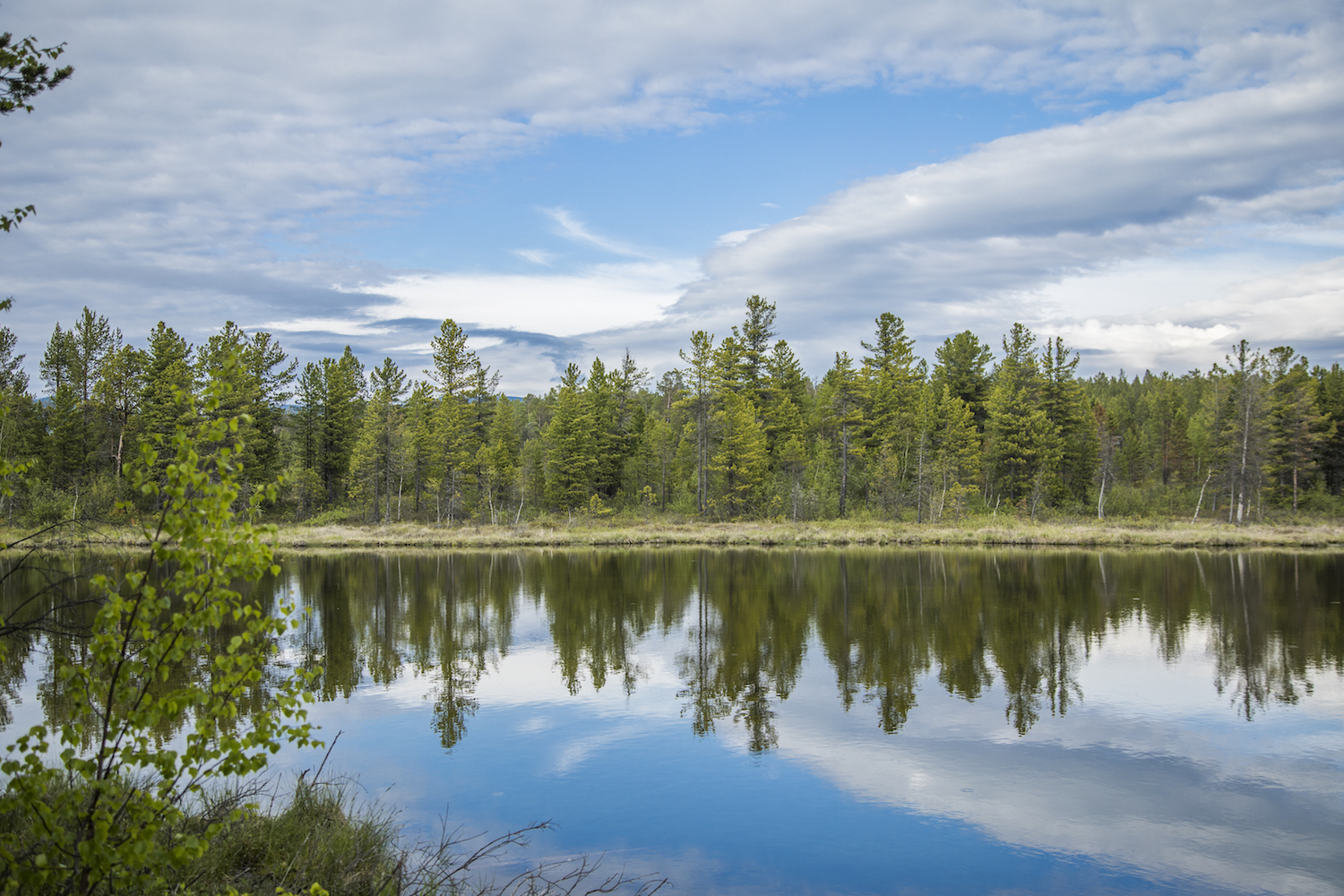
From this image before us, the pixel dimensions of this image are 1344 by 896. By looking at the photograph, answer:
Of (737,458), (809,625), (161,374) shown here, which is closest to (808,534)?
(737,458)

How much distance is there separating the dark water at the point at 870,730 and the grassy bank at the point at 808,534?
2151cm

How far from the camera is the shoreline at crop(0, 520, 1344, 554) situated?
46938 mm

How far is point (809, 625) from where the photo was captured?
21984 mm

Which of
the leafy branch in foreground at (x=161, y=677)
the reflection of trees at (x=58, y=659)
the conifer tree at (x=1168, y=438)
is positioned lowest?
the reflection of trees at (x=58, y=659)

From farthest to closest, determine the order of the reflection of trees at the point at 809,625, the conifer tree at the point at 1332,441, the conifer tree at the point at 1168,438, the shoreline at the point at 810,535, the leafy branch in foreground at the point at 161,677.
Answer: the conifer tree at the point at 1168,438 < the conifer tree at the point at 1332,441 < the shoreline at the point at 810,535 < the reflection of trees at the point at 809,625 < the leafy branch in foreground at the point at 161,677

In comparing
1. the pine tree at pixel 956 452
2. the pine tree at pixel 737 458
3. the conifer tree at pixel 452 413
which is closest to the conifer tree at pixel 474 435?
the conifer tree at pixel 452 413

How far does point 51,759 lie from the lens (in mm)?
10445

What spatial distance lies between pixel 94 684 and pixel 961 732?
12.0 metres

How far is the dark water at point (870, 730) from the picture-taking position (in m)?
8.79

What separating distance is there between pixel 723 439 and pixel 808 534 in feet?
39.3

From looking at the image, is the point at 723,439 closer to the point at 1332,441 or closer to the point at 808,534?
the point at 808,534

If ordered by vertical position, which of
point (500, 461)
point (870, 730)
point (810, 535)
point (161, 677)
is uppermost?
point (500, 461)

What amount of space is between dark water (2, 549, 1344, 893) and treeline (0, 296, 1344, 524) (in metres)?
34.0

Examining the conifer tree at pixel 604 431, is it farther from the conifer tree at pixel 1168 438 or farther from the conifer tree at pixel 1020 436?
the conifer tree at pixel 1168 438
